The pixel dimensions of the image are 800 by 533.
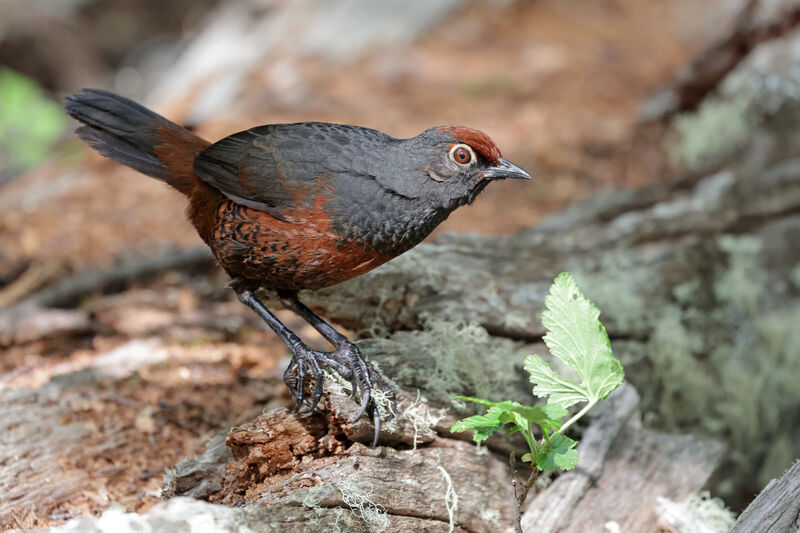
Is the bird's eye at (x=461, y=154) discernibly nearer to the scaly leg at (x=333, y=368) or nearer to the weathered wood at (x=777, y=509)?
the scaly leg at (x=333, y=368)

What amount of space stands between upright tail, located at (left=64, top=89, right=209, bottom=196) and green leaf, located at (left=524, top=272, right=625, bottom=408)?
2193 mm

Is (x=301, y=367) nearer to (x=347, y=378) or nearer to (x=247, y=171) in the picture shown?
(x=347, y=378)

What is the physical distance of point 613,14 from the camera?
29.7 ft

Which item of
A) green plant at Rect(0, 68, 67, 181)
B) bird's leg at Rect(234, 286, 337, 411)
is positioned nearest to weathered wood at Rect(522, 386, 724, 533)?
bird's leg at Rect(234, 286, 337, 411)

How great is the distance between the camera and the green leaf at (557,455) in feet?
7.79

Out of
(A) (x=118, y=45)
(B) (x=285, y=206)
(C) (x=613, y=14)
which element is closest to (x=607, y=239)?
(B) (x=285, y=206)

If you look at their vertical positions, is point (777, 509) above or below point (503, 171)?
below

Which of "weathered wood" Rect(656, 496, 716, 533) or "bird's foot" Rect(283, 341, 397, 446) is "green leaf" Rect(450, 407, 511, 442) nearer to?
"bird's foot" Rect(283, 341, 397, 446)

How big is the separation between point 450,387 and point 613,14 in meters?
7.51

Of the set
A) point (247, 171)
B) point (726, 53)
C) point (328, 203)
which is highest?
point (726, 53)

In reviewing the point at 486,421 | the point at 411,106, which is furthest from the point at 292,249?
the point at 411,106

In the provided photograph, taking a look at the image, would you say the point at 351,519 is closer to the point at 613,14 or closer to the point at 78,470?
the point at 78,470

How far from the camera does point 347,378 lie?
3008 millimetres

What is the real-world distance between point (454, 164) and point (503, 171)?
9.1 inches
